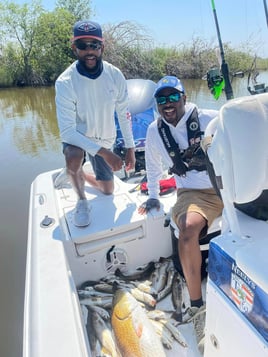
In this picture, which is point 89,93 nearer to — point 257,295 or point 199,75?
point 257,295

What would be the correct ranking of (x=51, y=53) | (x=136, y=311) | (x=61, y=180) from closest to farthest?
(x=136, y=311)
(x=61, y=180)
(x=51, y=53)

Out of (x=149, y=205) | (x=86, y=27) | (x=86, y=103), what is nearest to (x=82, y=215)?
(x=149, y=205)

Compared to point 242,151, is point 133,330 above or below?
below

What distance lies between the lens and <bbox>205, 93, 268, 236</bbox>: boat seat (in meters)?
0.88

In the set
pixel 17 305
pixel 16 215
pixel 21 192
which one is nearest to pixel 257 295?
pixel 17 305

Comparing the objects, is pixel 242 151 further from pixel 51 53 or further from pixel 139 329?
pixel 51 53

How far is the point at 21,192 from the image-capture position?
14.3ft

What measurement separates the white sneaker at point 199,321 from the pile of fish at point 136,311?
0.08m

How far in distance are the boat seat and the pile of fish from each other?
78 cm

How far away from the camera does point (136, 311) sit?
152 cm

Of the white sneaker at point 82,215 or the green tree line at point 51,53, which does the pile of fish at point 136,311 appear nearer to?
the white sneaker at point 82,215

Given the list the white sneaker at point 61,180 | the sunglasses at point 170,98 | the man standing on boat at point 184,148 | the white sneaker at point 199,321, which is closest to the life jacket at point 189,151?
the man standing on boat at point 184,148

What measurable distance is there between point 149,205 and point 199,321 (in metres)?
0.77

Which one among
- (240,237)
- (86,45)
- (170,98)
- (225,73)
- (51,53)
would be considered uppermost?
(51,53)
